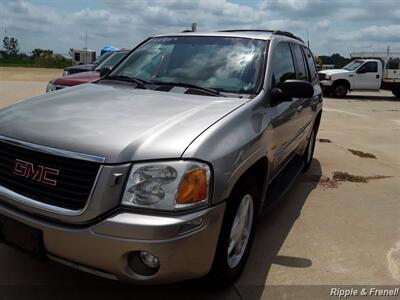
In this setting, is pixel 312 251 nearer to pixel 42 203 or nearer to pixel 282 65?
pixel 282 65

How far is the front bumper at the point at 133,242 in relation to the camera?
235 centimetres

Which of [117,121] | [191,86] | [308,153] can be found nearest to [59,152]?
[117,121]

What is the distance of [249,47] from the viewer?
4.02m

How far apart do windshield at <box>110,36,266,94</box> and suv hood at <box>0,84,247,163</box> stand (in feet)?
1.03

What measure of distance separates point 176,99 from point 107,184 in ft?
3.95

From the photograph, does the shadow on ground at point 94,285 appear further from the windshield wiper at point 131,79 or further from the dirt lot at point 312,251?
the windshield wiper at point 131,79

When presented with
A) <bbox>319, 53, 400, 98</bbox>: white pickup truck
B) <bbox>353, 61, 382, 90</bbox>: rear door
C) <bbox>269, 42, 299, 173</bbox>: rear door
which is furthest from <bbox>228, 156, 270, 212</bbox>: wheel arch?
<bbox>353, 61, 382, 90</bbox>: rear door

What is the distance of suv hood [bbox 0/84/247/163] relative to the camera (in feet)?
8.24

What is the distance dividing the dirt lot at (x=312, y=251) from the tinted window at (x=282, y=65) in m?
1.41

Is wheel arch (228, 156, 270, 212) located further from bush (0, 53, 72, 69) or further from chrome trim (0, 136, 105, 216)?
bush (0, 53, 72, 69)

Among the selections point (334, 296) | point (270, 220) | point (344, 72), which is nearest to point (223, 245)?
point (334, 296)

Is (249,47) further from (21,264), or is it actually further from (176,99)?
(21,264)

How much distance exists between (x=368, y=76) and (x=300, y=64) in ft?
59.1

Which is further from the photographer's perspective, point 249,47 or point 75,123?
point 249,47
